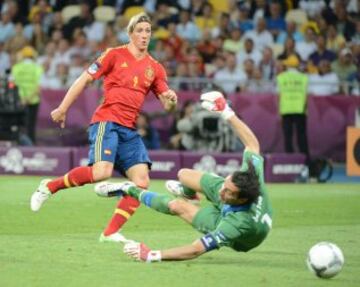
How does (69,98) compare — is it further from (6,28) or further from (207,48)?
(6,28)

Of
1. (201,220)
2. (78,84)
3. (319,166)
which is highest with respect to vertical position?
(78,84)

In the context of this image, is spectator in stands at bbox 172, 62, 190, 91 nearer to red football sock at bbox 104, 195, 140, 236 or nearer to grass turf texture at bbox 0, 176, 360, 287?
grass turf texture at bbox 0, 176, 360, 287

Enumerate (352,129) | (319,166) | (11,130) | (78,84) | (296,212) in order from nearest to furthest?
(78,84) → (296,212) → (352,129) → (319,166) → (11,130)

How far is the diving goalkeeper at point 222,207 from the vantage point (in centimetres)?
1043

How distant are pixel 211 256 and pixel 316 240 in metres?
1.99

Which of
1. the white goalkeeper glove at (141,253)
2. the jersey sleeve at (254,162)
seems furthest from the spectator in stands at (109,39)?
the white goalkeeper glove at (141,253)

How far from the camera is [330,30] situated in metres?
26.5

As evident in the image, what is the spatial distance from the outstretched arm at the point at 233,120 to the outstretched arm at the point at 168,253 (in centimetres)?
124

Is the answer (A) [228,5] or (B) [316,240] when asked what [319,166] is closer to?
(A) [228,5]

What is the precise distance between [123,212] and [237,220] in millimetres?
2180

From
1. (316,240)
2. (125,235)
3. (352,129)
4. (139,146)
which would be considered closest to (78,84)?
(139,146)

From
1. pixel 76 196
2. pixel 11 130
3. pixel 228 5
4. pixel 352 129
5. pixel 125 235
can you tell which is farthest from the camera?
pixel 228 5

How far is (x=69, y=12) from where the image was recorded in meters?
29.7

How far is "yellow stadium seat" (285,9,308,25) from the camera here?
27.3 meters
